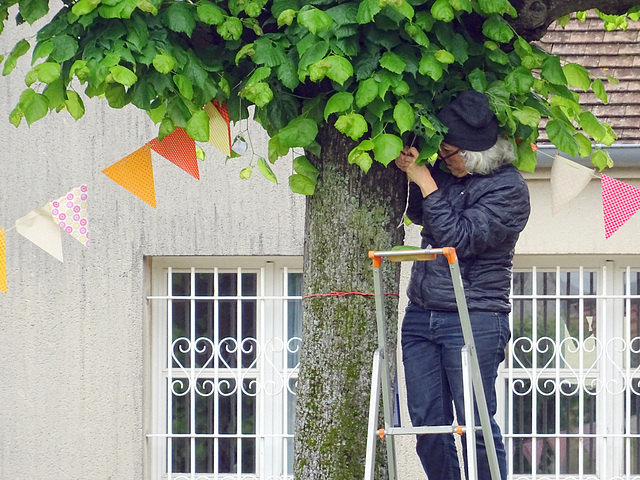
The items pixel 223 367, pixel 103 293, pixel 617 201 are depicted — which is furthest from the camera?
pixel 223 367

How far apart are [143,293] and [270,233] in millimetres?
866

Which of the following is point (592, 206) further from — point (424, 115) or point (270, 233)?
point (424, 115)

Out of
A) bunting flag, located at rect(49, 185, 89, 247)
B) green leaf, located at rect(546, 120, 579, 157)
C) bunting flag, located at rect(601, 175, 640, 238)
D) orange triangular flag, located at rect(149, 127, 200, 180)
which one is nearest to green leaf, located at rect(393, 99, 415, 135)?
green leaf, located at rect(546, 120, 579, 157)

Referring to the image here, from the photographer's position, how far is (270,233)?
21.5 ft

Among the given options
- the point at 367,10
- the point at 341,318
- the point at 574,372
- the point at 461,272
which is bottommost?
the point at 574,372

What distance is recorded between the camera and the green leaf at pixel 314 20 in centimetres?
340

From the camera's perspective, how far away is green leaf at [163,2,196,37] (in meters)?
3.58

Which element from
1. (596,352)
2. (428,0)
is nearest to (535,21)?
(428,0)

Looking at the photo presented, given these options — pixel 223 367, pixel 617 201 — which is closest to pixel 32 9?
pixel 617 201

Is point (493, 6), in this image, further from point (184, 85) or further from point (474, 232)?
point (184, 85)

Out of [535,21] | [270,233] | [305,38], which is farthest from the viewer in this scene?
[270,233]

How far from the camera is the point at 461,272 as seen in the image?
3967 mm

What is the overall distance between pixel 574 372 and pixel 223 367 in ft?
7.18

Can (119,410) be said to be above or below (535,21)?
below
